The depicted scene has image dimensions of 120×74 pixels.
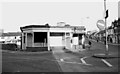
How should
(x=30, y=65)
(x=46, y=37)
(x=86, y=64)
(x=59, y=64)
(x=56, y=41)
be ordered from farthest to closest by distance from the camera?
1. (x=56, y=41)
2. (x=46, y=37)
3. (x=59, y=64)
4. (x=86, y=64)
5. (x=30, y=65)

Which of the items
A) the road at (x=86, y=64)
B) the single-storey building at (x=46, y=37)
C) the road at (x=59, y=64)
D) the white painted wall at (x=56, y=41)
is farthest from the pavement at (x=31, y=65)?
the white painted wall at (x=56, y=41)

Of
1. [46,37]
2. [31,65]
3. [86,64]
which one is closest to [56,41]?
[46,37]

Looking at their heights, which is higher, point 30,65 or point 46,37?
point 46,37

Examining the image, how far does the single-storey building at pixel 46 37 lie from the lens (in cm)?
2620

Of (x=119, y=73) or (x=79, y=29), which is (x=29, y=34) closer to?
(x=79, y=29)

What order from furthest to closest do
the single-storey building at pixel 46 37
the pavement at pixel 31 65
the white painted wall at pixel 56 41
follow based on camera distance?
the white painted wall at pixel 56 41 < the single-storey building at pixel 46 37 < the pavement at pixel 31 65

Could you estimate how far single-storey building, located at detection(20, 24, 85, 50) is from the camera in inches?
1032

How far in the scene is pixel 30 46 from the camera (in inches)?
1068

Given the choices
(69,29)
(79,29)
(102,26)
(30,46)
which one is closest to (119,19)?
(79,29)

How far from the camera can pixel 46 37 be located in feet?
91.2

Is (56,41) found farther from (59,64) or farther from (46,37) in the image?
(59,64)

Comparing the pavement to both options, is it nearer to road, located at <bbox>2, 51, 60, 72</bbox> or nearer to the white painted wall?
road, located at <bbox>2, 51, 60, 72</bbox>

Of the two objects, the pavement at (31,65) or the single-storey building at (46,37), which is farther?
the single-storey building at (46,37)

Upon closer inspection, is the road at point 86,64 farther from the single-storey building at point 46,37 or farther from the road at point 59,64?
the single-storey building at point 46,37
